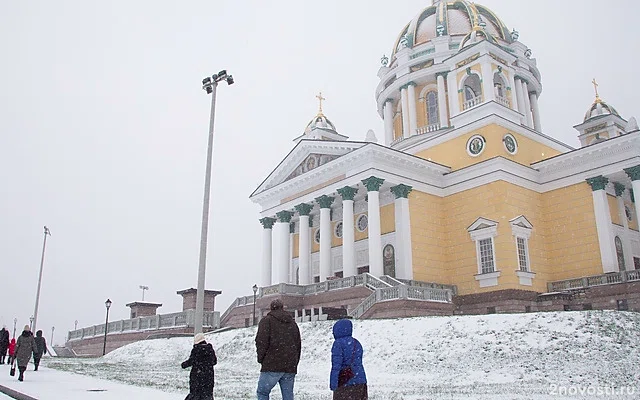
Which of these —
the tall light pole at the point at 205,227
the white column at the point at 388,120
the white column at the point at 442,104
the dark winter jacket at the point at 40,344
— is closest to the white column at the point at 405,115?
the white column at the point at 388,120

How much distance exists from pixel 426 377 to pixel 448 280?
2026 cm

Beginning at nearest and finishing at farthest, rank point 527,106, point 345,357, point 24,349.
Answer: point 345,357 < point 24,349 < point 527,106

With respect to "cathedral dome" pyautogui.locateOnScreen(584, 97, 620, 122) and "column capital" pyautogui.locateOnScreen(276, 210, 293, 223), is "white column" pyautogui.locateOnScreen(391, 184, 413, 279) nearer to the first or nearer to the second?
"column capital" pyautogui.locateOnScreen(276, 210, 293, 223)

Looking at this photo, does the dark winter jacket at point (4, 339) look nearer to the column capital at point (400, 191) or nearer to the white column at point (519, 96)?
the column capital at point (400, 191)

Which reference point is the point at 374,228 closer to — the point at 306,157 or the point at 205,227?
the point at 306,157

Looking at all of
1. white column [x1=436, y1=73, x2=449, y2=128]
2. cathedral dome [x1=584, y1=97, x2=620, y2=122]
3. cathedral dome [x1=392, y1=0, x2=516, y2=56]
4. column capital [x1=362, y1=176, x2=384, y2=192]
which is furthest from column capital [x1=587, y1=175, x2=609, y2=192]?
cathedral dome [x1=392, y1=0, x2=516, y2=56]

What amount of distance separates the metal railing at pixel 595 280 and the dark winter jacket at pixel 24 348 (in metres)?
26.4

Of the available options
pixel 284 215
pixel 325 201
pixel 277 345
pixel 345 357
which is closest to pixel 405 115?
pixel 325 201

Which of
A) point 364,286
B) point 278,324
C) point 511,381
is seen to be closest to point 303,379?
point 511,381

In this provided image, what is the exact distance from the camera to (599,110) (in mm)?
44938

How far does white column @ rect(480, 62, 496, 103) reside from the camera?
35781 millimetres

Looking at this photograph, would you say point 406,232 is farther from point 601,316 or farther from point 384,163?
point 601,316

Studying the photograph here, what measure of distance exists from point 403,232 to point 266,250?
502 inches

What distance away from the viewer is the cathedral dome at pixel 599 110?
44781mm
